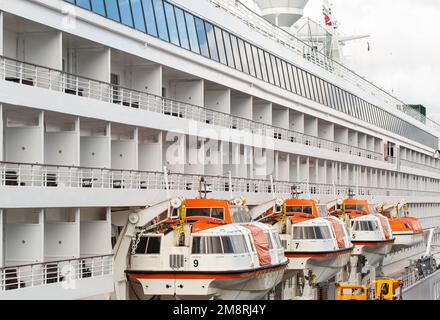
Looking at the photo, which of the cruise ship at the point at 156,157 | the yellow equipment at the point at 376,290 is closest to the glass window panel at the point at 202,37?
the cruise ship at the point at 156,157

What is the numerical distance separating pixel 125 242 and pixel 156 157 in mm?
4438

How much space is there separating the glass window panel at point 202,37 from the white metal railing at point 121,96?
244cm

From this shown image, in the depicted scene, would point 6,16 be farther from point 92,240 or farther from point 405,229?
point 405,229

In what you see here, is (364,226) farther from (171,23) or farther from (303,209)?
(171,23)

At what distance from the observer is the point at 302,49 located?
49.9 metres

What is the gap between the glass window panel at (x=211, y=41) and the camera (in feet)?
115

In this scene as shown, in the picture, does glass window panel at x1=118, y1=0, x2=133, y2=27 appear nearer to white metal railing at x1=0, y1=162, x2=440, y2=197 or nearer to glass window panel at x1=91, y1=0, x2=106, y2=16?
glass window panel at x1=91, y1=0, x2=106, y2=16

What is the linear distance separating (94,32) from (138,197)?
5.46 m

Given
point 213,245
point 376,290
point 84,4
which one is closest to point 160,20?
point 84,4

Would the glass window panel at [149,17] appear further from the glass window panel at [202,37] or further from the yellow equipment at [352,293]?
the yellow equipment at [352,293]

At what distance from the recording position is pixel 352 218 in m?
45.9

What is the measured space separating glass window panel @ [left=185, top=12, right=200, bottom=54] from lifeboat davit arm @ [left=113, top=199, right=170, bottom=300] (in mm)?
8381

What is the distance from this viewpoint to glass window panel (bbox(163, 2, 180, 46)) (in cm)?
3123
